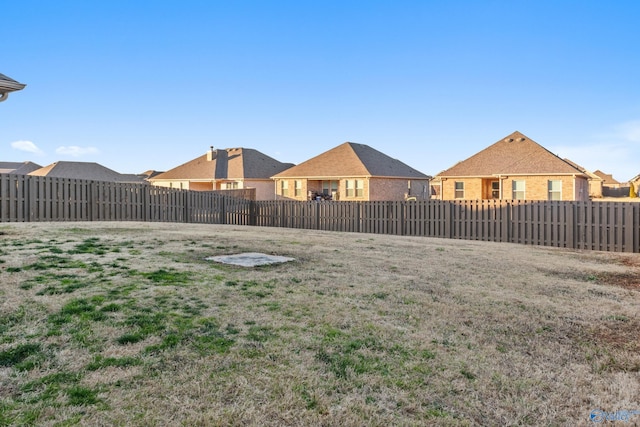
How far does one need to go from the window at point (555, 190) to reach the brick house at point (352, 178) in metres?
11.4

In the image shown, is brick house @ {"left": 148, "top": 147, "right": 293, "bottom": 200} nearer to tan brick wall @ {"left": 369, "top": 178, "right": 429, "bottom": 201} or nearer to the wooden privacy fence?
tan brick wall @ {"left": 369, "top": 178, "right": 429, "bottom": 201}

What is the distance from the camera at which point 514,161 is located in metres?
28.7

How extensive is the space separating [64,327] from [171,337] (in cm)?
115

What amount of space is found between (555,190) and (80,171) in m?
46.6

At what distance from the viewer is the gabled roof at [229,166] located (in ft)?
135

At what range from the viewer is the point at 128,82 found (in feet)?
87.1

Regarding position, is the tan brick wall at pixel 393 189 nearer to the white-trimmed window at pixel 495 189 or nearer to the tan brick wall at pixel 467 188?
the tan brick wall at pixel 467 188

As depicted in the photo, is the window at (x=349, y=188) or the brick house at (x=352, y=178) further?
the window at (x=349, y=188)

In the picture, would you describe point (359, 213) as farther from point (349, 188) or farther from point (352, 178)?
point (349, 188)

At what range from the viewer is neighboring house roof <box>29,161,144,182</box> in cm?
4753

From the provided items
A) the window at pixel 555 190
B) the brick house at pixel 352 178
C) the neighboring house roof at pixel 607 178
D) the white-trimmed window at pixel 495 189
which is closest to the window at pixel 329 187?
the brick house at pixel 352 178

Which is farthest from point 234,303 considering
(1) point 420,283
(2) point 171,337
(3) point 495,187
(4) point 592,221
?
(3) point 495,187

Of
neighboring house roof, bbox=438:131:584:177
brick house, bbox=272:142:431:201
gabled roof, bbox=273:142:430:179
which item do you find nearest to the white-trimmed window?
neighboring house roof, bbox=438:131:584:177

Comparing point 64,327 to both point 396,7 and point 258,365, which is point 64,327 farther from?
point 396,7
